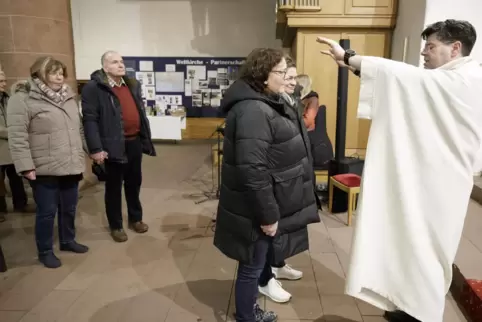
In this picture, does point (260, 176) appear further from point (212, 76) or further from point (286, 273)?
point (212, 76)

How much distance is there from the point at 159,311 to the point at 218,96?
6609 millimetres

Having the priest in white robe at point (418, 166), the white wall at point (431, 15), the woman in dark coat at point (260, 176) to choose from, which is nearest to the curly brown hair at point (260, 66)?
the woman in dark coat at point (260, 176)

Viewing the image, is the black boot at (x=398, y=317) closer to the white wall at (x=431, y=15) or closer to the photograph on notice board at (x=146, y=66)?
the white wall at (x=431, y=15)

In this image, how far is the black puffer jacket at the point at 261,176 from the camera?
173cm

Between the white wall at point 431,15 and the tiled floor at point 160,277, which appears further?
the white wall at point 431,15

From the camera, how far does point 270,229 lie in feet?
5.95

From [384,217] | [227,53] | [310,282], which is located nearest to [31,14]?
[310,282]

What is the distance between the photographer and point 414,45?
4297 mm

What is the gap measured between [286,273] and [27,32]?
11.6ft

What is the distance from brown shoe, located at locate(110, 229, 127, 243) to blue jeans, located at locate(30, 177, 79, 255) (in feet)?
1.19

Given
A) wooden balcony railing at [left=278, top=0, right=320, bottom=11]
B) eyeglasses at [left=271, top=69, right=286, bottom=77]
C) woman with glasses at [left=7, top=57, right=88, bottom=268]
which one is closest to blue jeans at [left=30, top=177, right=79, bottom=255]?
woman with glasses at [left=7, top=57, right=88, bottom=268]

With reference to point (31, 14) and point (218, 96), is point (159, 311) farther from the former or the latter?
point (218, 96)

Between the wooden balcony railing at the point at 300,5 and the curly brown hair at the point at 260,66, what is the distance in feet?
10.2

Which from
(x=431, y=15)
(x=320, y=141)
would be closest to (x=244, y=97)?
(x=320, y=141)
